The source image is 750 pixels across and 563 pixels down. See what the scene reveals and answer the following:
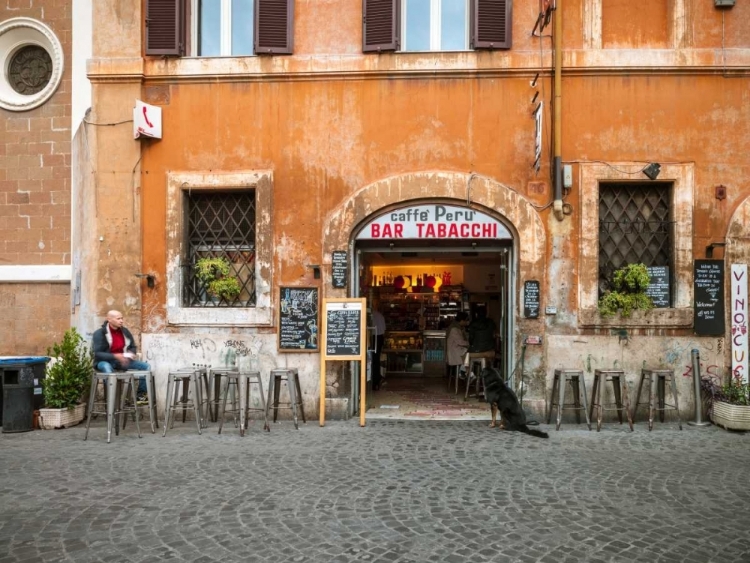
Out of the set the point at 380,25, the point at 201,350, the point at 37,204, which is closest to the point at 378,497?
the point at 201,350

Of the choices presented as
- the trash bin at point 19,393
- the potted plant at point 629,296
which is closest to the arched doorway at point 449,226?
the potted plant at point 629,296

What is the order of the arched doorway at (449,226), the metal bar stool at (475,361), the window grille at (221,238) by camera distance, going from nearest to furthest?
the arched doorway at (449,226) → the window grille at (221,238) → the metal bar stool at (475,361)

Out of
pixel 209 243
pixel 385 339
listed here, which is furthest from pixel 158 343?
pixel 385 339

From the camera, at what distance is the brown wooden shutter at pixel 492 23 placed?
27.5 ft

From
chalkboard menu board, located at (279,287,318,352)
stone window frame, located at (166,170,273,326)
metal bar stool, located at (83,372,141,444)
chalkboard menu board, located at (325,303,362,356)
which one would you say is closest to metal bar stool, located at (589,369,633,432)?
chalkboard menu board, located at (325,303,362,356)

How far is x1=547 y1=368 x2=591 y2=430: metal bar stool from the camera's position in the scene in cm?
780

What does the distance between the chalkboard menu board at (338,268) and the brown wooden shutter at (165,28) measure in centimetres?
379

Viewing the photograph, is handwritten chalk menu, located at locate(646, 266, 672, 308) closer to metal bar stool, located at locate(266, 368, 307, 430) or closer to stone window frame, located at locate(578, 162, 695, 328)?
stone window frame, located at locate(578, 162, 695, 328)

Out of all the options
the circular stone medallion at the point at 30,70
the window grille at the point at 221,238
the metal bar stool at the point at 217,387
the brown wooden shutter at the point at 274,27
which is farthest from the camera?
the circular stone medallion at the point at 30,70

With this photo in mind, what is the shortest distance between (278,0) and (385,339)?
24.6 feet

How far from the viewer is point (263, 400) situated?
785 cm

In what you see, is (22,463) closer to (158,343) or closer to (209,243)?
(158,343)

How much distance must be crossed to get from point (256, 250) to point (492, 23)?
472 cm

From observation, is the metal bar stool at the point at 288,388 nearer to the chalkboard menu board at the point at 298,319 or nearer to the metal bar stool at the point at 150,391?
the chalkboard menu board at the point at 298,319
